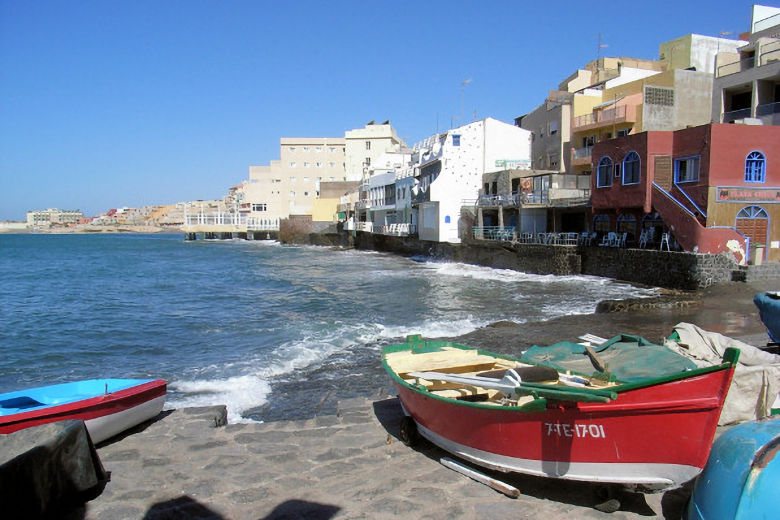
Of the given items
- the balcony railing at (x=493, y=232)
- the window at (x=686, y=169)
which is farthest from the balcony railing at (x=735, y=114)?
the balcony railing at (x=493, y=232)

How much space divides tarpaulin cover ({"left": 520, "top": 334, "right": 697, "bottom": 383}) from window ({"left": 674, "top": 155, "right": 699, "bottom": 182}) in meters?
20.8

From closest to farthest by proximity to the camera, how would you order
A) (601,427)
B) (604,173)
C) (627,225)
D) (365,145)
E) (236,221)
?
(601,427)
(627,225)
(604,173)
(365,145)
(236,221)

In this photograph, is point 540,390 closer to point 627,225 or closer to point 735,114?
point 627,225

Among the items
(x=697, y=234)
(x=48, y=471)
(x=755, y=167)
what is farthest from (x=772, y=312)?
(x=755, y=167)

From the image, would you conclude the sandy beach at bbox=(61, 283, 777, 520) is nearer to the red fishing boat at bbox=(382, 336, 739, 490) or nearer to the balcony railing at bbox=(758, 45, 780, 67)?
the red fishing boat at bbox=(382, 336, 739, 490)

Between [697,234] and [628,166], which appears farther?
[628,166]

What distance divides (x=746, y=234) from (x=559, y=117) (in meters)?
24.2

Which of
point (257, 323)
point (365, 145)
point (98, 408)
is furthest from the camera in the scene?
point (365, 145)

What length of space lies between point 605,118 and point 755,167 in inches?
689

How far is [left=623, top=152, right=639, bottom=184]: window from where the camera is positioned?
28452 mm

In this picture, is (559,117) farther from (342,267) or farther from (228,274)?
(228,274)

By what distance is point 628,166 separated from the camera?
95.6 feet

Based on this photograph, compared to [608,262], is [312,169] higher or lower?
higher

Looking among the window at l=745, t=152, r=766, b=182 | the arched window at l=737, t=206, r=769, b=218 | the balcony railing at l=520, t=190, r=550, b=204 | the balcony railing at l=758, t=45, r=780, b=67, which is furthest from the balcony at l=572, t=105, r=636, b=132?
the arched window at l=737, t=206, r=769, b=218
